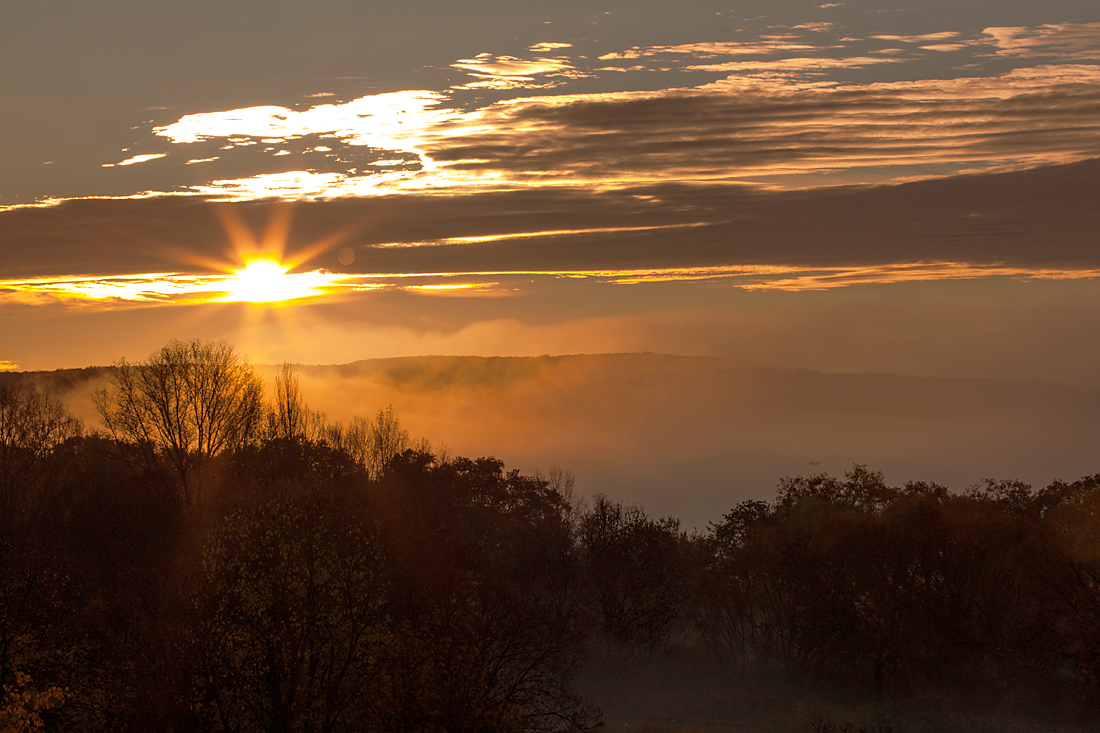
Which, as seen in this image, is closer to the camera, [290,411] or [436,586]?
[436,586]

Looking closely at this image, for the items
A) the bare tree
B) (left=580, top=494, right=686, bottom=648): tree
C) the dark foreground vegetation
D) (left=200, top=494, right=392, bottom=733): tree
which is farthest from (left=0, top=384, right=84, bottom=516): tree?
(left=580, top=494, right=686, bottom=648): tree

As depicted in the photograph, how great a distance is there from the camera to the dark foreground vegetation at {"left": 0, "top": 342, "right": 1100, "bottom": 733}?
3688cm

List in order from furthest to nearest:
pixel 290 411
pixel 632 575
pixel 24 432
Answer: pixel 290 411, pixel 24 432, pixel 632 575

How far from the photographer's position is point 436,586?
152ft

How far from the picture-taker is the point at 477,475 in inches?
3851

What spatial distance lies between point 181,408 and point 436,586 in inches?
1788

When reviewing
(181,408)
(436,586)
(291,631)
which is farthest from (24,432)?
(291,631)

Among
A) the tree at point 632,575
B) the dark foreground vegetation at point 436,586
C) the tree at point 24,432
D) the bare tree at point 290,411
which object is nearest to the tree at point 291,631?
the dark foreground vegetation at point 436,586

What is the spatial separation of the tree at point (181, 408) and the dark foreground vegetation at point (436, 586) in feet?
0.88

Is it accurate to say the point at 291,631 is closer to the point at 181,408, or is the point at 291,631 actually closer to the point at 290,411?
the point at 181,408

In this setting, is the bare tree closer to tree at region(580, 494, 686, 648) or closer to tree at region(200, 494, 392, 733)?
tree at region(580, 494, 686, 648)

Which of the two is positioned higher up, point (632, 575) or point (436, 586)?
point (436, 586)

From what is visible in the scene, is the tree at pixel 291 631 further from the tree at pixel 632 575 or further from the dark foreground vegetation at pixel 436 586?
the tree at pixel 632 575

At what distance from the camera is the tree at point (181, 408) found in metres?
80.2
